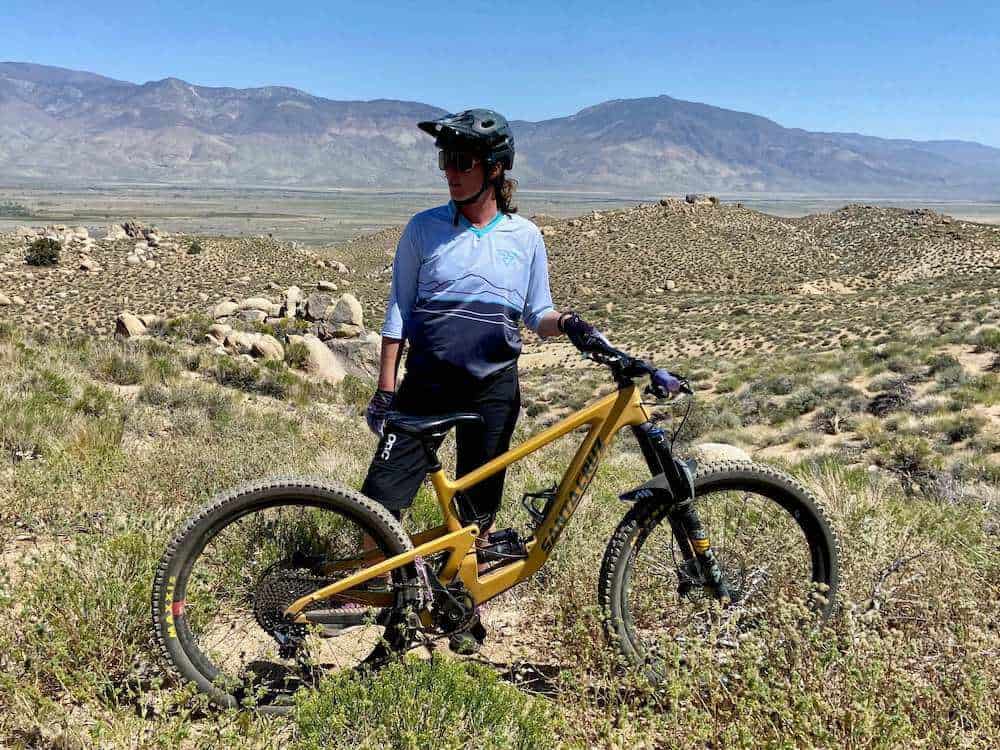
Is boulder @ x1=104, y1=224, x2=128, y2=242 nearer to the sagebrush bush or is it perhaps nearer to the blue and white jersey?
the sagebrush bush

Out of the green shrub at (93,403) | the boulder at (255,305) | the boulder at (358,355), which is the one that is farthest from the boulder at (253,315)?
the green shrub at (93,403)

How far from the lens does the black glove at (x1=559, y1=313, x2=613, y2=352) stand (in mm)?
2930

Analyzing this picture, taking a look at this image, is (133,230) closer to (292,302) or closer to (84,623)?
(292,302)

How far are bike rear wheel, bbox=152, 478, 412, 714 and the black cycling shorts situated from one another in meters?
0.21

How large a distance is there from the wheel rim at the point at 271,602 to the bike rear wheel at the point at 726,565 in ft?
3.05

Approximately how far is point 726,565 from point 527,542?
3.00ft

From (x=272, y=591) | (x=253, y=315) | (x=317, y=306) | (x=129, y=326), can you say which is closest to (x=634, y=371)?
(x=272, y=591)

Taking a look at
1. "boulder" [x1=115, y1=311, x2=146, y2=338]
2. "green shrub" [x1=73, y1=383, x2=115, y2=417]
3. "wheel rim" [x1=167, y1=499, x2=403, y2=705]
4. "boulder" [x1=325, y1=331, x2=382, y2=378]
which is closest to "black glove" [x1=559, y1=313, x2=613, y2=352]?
"wheel rim" [x1=167, y1=499, x2=403, y2=705]

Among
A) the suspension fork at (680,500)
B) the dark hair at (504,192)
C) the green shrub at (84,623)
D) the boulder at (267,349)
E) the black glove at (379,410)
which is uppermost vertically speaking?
the dark hair at (504,192)

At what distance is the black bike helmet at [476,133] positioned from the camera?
2900mm

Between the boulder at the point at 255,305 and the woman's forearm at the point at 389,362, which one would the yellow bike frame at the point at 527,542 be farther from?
the boulder at the point at 255,305

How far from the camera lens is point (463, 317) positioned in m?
2.95

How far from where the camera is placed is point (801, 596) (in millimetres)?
3012

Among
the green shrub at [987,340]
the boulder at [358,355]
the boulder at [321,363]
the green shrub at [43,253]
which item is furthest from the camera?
the green shrub at [43,253]
